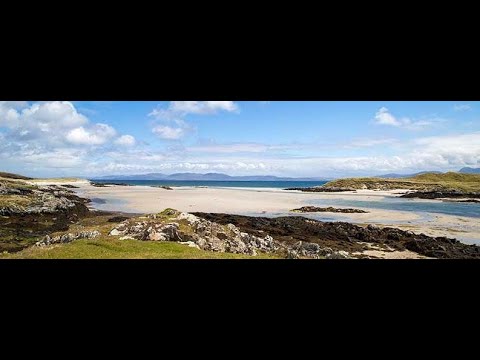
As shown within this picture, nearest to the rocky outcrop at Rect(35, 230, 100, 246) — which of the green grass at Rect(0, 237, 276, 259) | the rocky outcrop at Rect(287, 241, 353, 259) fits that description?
the green grass at Rect(0, 237, 276, 259)

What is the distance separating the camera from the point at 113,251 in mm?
13195

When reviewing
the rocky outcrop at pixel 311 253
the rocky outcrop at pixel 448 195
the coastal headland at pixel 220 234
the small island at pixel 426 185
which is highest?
the small island at pixel 426 185

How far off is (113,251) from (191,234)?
601 cm

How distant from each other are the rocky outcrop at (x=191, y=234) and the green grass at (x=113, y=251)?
2.38 m

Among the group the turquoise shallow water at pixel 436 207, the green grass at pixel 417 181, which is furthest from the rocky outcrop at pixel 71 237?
the green grass at pixel 417 181

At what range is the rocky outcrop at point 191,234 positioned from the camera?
57.0 feet

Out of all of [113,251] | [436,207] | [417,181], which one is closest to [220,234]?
[113,251]

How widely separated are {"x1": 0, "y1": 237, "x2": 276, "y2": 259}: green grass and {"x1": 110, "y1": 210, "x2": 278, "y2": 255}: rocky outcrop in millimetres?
2385

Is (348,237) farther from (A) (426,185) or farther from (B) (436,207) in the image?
(A) (426,185)

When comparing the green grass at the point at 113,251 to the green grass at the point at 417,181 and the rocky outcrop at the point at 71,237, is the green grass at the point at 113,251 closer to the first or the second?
the rocky outcrop at the point at 71,237
